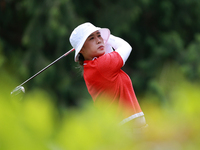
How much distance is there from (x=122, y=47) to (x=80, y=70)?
21.8 inches

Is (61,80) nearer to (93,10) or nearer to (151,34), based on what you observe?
(93,10)

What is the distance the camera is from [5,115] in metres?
0.34

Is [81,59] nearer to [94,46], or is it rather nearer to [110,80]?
[94,46]

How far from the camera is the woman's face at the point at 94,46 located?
209cm

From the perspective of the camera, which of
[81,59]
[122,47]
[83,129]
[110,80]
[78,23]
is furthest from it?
[78,23]

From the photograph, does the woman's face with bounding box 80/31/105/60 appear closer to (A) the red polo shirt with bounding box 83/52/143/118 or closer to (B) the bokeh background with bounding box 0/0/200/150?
(A) the red polo shirt with bounding box 83/52/143/118

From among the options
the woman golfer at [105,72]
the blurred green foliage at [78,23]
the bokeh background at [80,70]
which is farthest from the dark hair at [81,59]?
the blurred green foliage at [78,23]

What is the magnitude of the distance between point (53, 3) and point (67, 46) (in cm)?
107

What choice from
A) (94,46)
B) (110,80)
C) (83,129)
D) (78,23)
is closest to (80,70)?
(94,46)

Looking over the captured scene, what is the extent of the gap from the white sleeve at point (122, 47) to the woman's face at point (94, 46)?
102 millimetres

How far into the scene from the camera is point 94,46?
2.09 m

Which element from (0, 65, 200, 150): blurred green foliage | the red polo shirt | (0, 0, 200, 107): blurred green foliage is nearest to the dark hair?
the red polo shirt

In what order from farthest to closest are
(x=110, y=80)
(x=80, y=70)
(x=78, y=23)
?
(x=78, y=23), (x=80, y=70), (x=110, y=80)

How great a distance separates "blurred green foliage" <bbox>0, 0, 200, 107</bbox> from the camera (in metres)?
7.70
